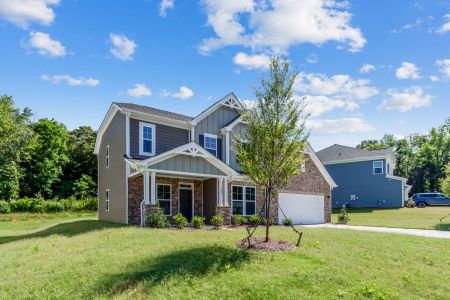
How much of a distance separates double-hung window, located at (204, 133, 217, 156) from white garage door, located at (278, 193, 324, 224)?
552 centimetres

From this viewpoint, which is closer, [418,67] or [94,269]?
[94,269]

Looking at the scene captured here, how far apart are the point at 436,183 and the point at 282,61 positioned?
51.7 m

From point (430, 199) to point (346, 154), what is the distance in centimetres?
967

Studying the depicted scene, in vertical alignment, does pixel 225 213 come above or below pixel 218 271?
above

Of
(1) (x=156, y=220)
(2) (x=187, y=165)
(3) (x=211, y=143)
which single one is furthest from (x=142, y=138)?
(1) (x=156, y=220)

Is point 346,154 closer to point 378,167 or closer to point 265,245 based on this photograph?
point 378,167

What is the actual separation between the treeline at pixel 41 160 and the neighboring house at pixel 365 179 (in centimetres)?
2682

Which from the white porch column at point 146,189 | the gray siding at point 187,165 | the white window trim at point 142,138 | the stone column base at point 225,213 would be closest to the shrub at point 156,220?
the white porch column at point 146,189

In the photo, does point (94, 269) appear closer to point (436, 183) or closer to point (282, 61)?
point (282, 61)

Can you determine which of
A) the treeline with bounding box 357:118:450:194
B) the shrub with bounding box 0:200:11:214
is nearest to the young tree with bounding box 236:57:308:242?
the shrub with bounding box 0:200:11:214

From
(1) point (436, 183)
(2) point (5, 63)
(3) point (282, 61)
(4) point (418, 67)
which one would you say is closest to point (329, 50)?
(4) point (418, 67)

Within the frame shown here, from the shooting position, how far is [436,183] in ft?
173

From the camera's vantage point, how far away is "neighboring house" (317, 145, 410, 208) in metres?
34.2

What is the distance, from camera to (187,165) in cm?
1675
